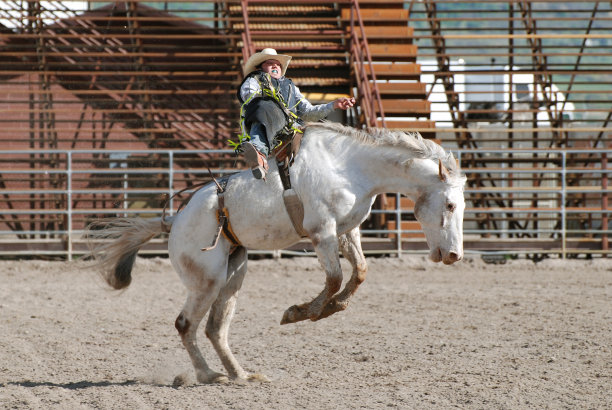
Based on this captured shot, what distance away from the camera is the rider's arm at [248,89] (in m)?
5.16

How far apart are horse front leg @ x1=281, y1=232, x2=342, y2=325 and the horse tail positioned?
1.40m

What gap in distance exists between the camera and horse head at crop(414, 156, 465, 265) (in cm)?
491

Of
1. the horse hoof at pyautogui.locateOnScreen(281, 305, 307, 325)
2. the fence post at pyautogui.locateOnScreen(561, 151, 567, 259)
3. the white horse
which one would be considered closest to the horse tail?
the white horse

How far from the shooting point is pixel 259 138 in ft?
17.0

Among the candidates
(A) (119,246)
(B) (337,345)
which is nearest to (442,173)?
(B) (337,345)

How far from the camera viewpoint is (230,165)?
584 inches

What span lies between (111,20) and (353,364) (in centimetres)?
1286

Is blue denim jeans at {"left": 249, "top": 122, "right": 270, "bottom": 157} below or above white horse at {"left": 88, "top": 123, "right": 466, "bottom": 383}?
above

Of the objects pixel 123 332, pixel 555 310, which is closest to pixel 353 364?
pixel 123 332

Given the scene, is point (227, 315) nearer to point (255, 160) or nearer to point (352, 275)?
point (352, 275)

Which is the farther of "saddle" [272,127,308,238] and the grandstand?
the grandstand

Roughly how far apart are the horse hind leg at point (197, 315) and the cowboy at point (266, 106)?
2.52 ft

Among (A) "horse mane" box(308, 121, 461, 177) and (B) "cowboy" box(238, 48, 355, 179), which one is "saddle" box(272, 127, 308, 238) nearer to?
(B) "cowboy" box(238, 48, 355, 179)

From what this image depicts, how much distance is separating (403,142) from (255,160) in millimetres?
933
